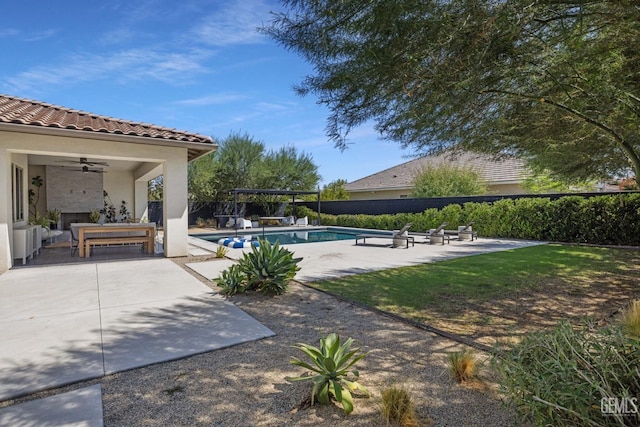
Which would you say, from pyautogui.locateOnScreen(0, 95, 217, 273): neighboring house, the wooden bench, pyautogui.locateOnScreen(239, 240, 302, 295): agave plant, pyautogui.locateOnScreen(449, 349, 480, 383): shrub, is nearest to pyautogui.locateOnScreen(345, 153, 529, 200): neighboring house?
pyautogui.locateOnScreen(0, 95, 217, 273): neighboring house

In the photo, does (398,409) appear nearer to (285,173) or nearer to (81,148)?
Answer: (81,148)

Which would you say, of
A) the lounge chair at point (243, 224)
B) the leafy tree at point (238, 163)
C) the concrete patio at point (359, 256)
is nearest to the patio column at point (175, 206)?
the concrete patio at point (359, 256)

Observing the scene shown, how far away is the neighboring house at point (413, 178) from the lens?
2306 centimetres

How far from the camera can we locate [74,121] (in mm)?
9859

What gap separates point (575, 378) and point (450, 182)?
22598 millimetres

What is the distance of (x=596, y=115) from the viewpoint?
17.4 feet

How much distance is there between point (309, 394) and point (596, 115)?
5.70 meters

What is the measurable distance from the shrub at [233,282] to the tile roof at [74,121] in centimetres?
541

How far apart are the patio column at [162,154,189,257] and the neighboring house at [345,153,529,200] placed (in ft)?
36.9

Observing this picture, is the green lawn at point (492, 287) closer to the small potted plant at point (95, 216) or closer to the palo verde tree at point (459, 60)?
the palo verde tree at point (459, 60)

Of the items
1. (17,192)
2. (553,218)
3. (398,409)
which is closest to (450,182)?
(553,218)

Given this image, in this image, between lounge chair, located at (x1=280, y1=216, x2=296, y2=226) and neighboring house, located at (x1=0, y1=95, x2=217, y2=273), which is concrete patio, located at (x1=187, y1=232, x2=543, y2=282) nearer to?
neighboring house, located at (x1=0, y1=95, x2=217, y2=273)

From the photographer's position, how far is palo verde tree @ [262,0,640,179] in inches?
138

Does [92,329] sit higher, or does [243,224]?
[243,224]
